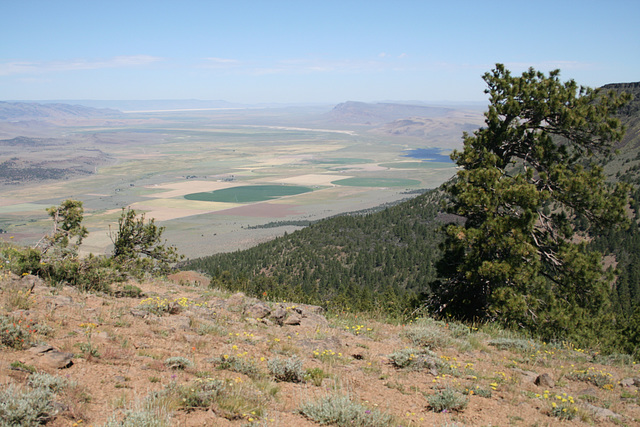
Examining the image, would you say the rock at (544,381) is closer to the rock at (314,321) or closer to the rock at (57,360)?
the rock at (314,321)

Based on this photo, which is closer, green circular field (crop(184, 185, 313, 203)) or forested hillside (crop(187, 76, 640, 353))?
forested hillside (crop(187, 76, 640, 353))

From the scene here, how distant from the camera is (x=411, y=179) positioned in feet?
484

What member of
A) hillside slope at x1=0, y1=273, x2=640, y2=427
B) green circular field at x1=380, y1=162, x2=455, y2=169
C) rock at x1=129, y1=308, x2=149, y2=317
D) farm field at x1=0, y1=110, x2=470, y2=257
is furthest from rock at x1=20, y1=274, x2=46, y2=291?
green circular field at x1=380, y1=162, x2=455, y2=169

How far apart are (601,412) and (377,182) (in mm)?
136377

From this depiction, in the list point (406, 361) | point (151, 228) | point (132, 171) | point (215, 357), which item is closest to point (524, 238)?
point (406, 361)

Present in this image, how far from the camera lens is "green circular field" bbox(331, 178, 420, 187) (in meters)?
135

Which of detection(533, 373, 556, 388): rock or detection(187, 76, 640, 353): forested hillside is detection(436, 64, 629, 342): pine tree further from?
detection(187, 76, 640, 353): forested hillside

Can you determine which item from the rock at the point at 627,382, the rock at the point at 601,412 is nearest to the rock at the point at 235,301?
the rock at the point at 601,412

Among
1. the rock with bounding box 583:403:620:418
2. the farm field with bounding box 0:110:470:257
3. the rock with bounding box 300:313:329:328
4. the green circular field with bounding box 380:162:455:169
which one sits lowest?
the farm field with bounding box 0:110:470:257

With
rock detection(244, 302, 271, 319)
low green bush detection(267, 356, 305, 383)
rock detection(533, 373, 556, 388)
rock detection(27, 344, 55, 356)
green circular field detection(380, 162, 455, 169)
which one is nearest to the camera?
rock detection(27, 344, 55, 356)

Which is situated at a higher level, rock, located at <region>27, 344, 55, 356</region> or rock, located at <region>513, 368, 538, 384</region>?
rock, located at <region>27, 344, 55, 356</region>

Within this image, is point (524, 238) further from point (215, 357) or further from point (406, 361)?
point (215, 357)

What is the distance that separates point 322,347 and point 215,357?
2.25m

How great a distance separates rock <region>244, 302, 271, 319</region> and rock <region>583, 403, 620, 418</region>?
21.6ft
